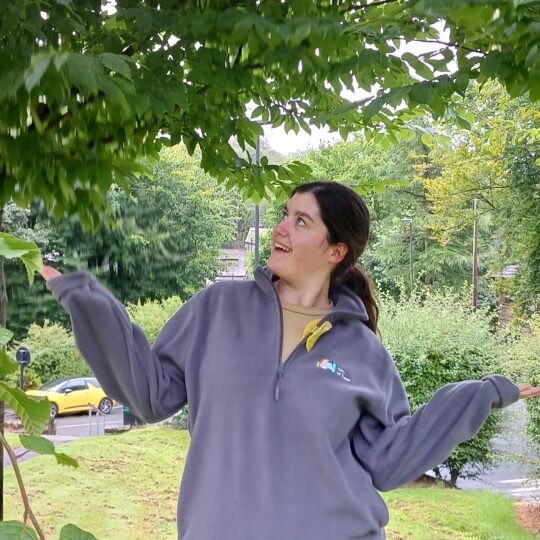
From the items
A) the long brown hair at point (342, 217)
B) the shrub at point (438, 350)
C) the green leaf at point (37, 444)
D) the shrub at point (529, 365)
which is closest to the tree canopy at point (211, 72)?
the long brown hair at point (342, 217)

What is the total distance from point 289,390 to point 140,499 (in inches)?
102

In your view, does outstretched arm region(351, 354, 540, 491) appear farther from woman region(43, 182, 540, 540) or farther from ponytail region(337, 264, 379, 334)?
ponytail region(337, 264, 379, 334)

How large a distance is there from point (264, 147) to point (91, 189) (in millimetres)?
662

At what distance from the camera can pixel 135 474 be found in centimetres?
340

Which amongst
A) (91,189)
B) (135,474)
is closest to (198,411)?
(91,189)

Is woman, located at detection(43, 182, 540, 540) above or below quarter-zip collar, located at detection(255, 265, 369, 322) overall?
below

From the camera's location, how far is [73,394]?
330 centimetres

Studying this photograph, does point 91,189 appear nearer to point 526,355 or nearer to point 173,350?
point 173,350

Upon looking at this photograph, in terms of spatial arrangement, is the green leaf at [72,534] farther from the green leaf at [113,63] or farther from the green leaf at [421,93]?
the green leaf at [421,93]

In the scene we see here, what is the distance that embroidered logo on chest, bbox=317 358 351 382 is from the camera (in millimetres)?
902

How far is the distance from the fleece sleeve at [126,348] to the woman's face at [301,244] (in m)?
0.15

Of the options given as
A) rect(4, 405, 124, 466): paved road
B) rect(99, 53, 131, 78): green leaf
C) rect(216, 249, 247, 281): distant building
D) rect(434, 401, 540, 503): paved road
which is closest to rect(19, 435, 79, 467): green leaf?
rect(99, 53, 131, 78): green leaf

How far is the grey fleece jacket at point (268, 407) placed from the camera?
83 cm

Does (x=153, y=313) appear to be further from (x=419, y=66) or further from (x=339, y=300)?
(x=419, y=66)
